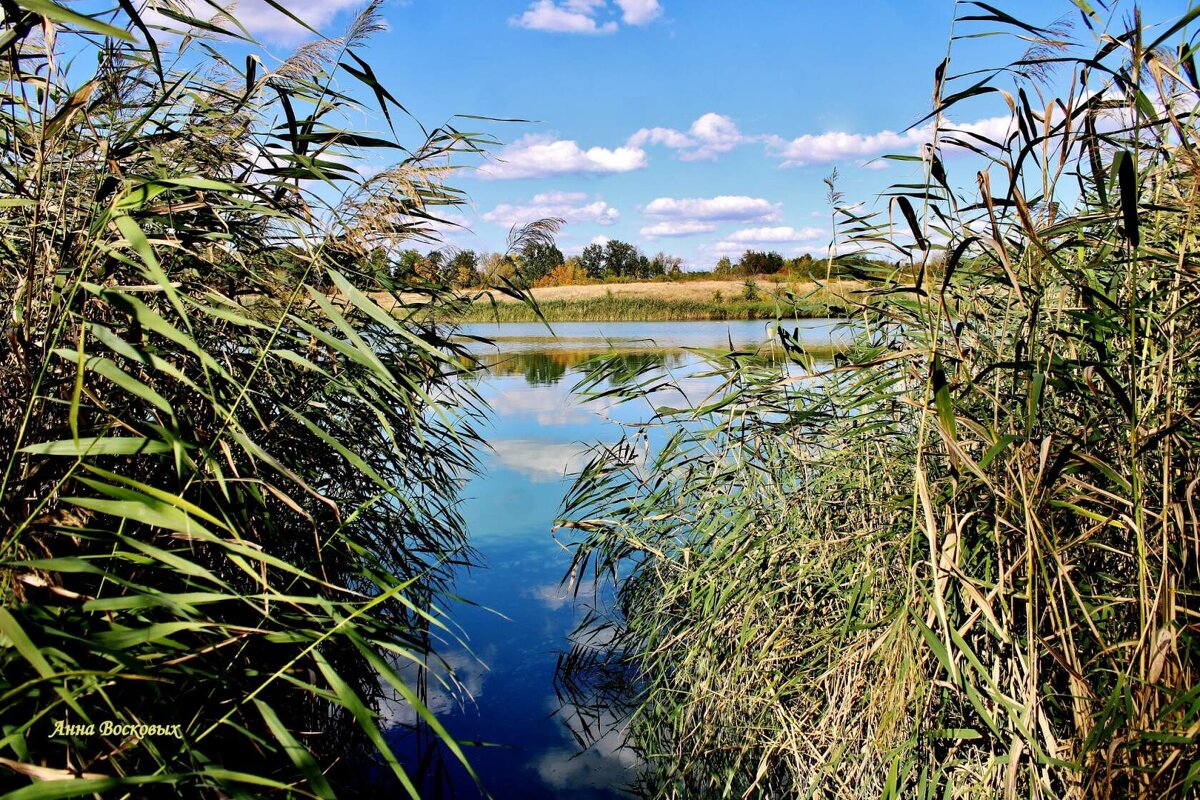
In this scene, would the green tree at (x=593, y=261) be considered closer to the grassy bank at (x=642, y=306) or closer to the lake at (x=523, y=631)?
the grassy bank at (x=642, y=306)

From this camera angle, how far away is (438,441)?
3303 millimetres

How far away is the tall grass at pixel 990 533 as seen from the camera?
5.34 ft

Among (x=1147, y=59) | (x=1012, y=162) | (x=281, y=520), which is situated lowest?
(x=281, y=520)

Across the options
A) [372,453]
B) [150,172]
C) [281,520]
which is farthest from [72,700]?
[372,453]

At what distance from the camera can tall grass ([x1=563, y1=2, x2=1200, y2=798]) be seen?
163 cm

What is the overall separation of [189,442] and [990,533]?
5.47 feet

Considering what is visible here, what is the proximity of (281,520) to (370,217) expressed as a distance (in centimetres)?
106

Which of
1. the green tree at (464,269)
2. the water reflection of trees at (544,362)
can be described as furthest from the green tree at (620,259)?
the green tree at (464,269)

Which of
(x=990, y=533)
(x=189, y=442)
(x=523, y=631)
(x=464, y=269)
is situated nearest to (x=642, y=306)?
A: (x=523, y=631)

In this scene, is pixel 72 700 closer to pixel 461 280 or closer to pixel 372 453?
pixel 372 453

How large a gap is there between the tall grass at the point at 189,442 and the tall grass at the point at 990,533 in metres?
0.95

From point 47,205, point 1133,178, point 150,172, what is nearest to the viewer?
point 1133,178

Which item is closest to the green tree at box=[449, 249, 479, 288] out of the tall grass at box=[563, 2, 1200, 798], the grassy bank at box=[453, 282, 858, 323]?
the tall grass at box=[563, 2, 1200, 798]

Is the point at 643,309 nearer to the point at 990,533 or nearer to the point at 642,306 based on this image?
the point at 642,306
